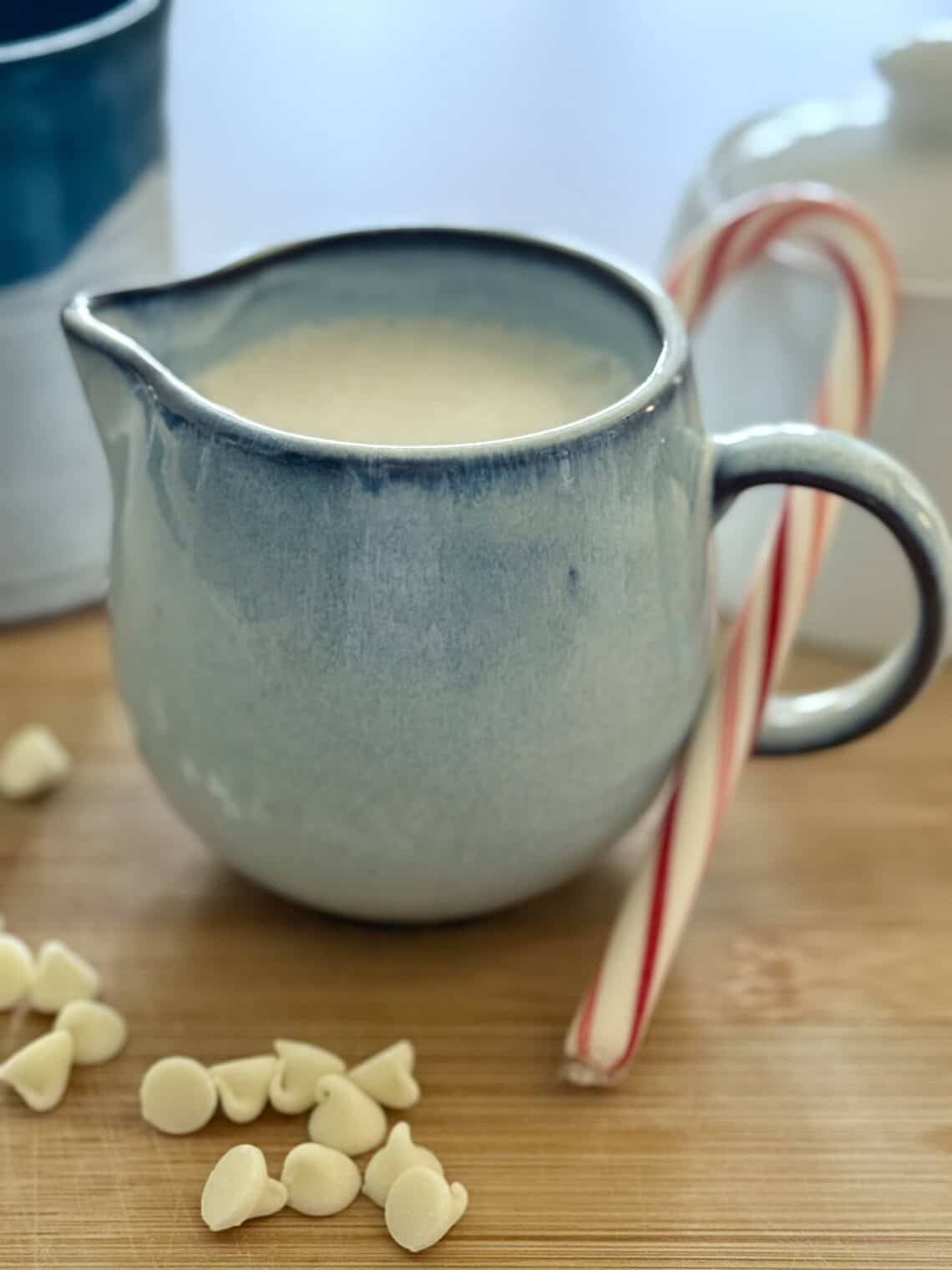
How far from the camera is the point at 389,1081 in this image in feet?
1.66

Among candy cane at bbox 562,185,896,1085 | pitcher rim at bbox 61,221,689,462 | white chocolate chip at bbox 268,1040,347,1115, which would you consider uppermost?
pitcher rim at bbox 61,221,689,462

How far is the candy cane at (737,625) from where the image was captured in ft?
1.70

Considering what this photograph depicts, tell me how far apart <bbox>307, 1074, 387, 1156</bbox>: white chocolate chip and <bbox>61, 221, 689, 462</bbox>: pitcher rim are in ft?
0.62

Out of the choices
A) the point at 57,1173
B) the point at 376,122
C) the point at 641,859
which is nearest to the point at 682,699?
the point at 641,859

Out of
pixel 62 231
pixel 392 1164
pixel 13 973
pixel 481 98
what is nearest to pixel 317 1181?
pixel 392 1164

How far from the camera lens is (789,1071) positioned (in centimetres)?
52

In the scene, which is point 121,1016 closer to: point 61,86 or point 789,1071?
point 789,1071

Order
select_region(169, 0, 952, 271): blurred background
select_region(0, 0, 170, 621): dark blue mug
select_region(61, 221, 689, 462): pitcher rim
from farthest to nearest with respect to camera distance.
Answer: select_region(169, 0, 952, 271): blurred background < select_region(0, 0, 170, 621): dark blue mug < select_region(61, 221, 689, 462): pitcher rim

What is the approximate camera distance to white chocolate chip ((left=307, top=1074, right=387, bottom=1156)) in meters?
0.49

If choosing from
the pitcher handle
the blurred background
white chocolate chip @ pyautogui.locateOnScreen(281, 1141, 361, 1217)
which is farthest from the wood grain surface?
the blurred background

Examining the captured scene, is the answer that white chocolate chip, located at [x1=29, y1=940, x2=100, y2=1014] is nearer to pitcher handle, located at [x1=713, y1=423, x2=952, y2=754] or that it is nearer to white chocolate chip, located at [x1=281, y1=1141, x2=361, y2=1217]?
white chocolate chip, located at [x1=281, y1=1141, x2=361, y2=1217]

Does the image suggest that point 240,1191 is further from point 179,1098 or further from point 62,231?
point 62,231

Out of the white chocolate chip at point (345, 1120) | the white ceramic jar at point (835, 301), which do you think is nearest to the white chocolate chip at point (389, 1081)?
the white chocolate chip at point (345, 1120)

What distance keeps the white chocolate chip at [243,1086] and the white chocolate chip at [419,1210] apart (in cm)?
5
